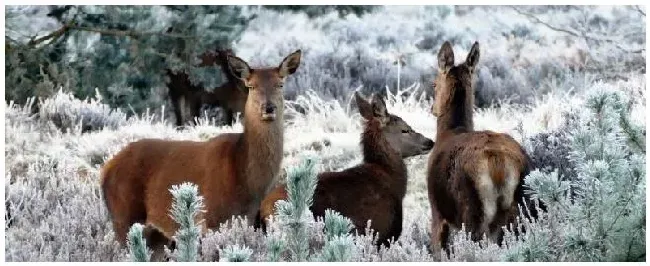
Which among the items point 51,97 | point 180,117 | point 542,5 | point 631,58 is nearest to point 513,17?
point 542,5

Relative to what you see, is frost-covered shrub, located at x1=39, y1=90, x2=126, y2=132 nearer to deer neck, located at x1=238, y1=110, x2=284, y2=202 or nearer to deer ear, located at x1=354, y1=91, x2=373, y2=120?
deer neck, located at x1=238, y1=110, x2=284, y2=202

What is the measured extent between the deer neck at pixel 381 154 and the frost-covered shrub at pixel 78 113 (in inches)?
45.4

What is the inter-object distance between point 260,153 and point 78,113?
0.98 m

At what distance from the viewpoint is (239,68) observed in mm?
4902

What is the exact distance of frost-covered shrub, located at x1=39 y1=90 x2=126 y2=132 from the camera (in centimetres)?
543

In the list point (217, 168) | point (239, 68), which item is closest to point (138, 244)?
point (217, 168)

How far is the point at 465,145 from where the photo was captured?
479 centimetres

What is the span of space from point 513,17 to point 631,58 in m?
0.56

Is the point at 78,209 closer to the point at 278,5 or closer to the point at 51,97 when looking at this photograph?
the point at 51,97

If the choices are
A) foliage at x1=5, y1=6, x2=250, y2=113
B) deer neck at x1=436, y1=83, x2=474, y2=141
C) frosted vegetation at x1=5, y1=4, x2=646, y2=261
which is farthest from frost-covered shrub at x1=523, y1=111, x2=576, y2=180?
foliage at x1=5, y1=6, x2=250, y2=113

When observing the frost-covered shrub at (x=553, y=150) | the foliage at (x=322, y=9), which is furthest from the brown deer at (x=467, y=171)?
the foliage at (x=322, y=9)

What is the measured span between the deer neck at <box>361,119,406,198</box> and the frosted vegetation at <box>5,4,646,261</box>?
9 centimetres

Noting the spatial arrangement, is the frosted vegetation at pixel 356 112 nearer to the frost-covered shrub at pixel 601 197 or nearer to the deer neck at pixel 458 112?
the deer neck at pixel 458 112

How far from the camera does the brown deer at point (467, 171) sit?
4578 mm
